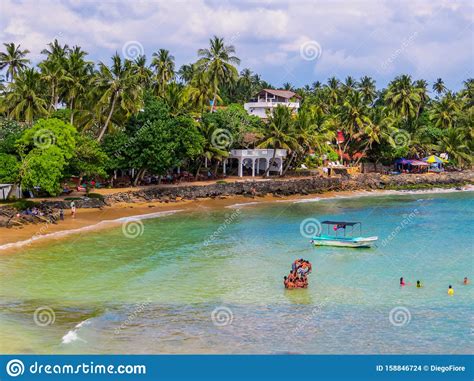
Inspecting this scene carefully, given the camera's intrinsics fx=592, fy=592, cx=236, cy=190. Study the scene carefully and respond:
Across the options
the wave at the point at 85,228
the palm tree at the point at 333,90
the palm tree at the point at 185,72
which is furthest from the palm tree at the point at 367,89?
the wave at the point at 85,228

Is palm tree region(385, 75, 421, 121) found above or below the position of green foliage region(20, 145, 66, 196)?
above

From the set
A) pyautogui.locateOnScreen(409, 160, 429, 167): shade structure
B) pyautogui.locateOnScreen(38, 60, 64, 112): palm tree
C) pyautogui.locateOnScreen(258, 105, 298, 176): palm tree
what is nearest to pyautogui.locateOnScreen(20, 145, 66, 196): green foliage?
pyautogui.locateOnScreen(38, 60, 64, 112): palm tree

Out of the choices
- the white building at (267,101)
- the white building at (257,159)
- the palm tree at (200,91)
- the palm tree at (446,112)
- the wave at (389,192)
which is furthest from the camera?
→ the palm tree at (446,112)

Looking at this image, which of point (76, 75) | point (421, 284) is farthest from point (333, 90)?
point (421, 284)

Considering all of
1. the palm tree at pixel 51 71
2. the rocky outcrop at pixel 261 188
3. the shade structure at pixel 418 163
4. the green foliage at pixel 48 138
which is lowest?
the rocky outcrop at pixel 261 188

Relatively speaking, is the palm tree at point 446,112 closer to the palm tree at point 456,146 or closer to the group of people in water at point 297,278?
the palm tree at point 456,146

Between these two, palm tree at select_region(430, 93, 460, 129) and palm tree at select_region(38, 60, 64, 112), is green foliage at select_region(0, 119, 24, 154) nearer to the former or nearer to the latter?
palm tree at select_region(38, 60, 64, 112)

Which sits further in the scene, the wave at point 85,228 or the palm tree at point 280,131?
the palm tree at point 280,131
